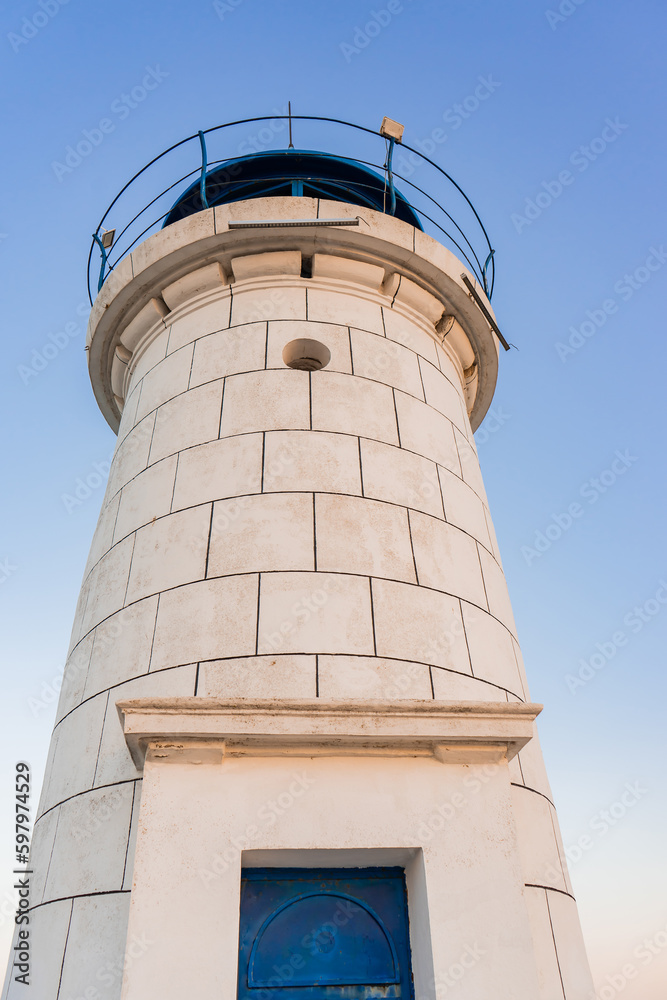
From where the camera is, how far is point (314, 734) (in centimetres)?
472

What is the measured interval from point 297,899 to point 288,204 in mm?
6898

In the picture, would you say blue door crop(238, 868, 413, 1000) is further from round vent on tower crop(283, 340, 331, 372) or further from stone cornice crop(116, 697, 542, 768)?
round vent on tower crop(283, 340, 331, 372)

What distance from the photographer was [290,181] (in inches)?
414

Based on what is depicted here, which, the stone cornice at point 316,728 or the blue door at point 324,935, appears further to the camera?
the stone cornice at point 316,728

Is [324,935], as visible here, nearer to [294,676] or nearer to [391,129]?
[294,676]

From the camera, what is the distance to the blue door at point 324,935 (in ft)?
15.0

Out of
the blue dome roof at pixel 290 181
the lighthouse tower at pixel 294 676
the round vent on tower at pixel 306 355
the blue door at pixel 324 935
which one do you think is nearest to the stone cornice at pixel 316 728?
the lighthouse tower at pixel 294 676

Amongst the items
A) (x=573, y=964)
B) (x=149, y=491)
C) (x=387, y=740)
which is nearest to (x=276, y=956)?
(x=387, y=740)

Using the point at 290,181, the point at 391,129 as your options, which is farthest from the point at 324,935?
the point at 290,181

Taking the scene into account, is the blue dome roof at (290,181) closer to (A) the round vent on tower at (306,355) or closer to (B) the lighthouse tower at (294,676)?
(B) the lighthouse tower at (294,676)

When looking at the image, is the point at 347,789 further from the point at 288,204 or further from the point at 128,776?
the point at 288,204

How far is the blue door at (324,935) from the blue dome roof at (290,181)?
8.92 m

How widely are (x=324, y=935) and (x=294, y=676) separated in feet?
5.50

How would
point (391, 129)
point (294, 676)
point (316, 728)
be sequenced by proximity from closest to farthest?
point (316, 728)
point (294, 676)
point (391, 129)
